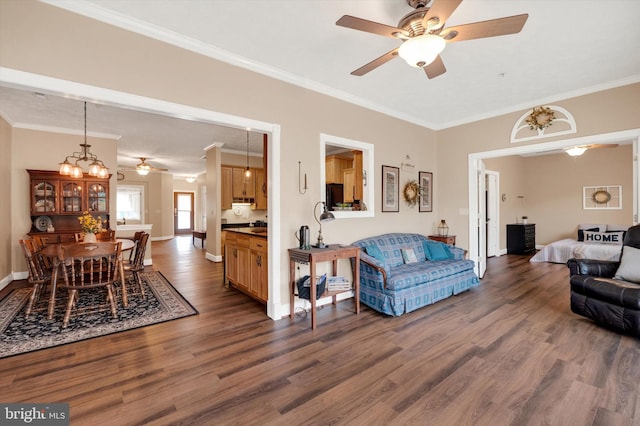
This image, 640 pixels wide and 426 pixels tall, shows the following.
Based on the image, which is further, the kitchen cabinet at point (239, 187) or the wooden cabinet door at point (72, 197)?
the kitchen cabinet at point (239, 187)

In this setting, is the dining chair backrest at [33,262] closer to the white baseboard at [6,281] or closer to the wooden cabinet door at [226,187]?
the white baseboard at [6,281]

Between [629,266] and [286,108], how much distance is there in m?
4.15

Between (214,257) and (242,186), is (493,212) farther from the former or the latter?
(214,257)

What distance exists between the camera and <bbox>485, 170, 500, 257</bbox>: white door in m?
7.24

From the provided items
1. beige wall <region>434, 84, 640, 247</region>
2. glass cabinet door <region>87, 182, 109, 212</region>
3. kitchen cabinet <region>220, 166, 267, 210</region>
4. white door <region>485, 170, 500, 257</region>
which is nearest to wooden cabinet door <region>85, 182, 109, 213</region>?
glass cabinet door <region>87, 182, 109, 212</region>

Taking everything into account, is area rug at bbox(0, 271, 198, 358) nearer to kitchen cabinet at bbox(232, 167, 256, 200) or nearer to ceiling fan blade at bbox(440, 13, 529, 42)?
kitchen cabinet at bbox(232, 167, 256, 200)

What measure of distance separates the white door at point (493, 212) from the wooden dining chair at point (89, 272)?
299 inches

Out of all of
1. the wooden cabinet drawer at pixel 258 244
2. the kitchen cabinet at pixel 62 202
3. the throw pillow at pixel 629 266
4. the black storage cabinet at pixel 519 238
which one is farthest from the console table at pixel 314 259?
the black storage cabinet at pixel 519 238

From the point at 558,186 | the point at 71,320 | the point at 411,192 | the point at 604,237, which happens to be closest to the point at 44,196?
the point at 71,320

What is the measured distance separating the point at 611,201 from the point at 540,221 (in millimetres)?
1547

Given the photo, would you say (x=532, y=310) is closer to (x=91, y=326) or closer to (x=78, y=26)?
(x=91, y=326)

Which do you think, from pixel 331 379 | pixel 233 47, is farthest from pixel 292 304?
pixel 233 47

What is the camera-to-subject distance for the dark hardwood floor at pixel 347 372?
5.92 ft

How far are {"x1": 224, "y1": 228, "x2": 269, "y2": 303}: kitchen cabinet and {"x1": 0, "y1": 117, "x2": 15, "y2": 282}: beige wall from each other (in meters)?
3.63
